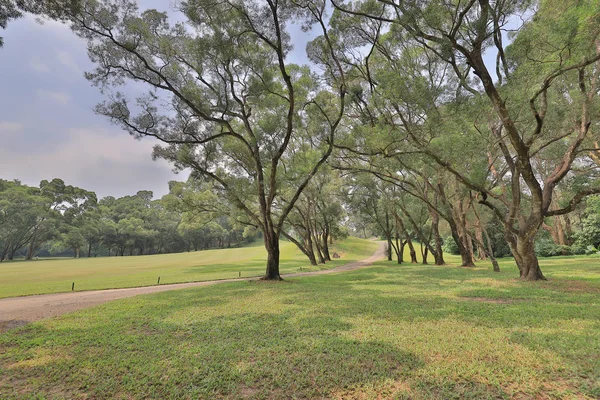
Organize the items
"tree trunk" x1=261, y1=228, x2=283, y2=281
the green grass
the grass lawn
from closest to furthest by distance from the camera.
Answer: the grass lawn
"tree trunk" x1=261, y1=228, x2=283, y2=281
the green grass

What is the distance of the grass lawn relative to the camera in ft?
11.1

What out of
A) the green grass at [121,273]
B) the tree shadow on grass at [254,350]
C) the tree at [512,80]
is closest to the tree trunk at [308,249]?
the green grass at [121,273]

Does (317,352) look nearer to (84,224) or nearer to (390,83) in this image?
(390,83)

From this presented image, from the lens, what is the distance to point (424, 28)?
406 inches

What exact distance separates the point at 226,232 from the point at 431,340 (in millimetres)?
72489

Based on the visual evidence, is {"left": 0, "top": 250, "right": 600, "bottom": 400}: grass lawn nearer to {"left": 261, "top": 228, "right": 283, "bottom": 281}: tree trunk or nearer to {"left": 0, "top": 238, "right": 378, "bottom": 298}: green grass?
{"left": 261, "top": 228, "right": 283, "bottom": 281}: tree trunk

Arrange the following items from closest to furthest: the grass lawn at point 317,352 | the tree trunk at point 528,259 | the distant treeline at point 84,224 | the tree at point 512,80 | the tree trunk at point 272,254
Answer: the grass lawn at point 317,352, the tree at point 512,80, the tree trunk at point 528,259, the tree trunk at point 272,254, the distant treeline at point 84,224

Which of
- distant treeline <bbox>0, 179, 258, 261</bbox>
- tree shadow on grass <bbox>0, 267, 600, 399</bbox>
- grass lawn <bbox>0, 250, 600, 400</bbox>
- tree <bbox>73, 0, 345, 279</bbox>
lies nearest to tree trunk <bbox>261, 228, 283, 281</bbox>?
tree <bbox>73, 0, 345, 279</bbox>

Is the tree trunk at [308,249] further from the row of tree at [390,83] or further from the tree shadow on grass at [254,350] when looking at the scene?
the tree shadow on grass at [254,350]

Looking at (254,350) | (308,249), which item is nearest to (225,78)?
(254,350)

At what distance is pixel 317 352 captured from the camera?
4320mm

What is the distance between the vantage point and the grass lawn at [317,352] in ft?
11.1

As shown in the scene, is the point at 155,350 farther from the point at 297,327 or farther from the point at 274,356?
the point at 297,327

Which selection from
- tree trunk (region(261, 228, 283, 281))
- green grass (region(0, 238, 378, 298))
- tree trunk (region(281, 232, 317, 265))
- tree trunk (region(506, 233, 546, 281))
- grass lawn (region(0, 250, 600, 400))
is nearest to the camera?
grass lawn (region(0, 250, 600, 400))
